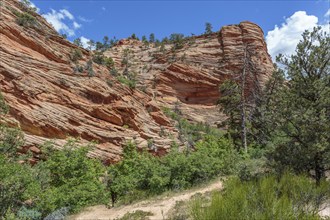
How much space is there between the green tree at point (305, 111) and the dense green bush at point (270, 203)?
1.43 m

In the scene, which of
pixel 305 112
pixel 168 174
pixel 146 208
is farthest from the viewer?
pixel 168 174

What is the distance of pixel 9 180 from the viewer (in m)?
10.5

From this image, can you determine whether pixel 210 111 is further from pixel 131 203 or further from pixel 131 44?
pixel 131 203

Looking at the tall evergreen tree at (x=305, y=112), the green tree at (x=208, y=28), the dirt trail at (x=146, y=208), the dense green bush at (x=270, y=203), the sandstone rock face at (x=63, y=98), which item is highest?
the green tree at (x=208, y=28)

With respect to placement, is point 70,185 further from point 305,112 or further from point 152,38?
point 152,38

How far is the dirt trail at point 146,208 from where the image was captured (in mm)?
9088

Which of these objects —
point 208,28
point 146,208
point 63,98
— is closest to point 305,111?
point 146,208

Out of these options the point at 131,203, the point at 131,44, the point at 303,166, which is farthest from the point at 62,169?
the point at 131,44

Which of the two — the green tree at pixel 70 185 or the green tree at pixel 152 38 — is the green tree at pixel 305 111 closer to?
the green tree at pixel 70 185

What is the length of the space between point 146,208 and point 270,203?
5059 mm

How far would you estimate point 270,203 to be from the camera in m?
5.21

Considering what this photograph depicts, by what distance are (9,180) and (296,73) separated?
10794mm

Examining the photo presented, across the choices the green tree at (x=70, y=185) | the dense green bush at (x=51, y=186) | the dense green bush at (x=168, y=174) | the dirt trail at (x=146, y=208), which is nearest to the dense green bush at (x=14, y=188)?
the dense green bush at (x=51, y=186)

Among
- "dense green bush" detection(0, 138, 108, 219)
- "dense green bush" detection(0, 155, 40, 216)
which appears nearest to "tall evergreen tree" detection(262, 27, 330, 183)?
"dense green bush" detection(0, 138, 108, 219)
